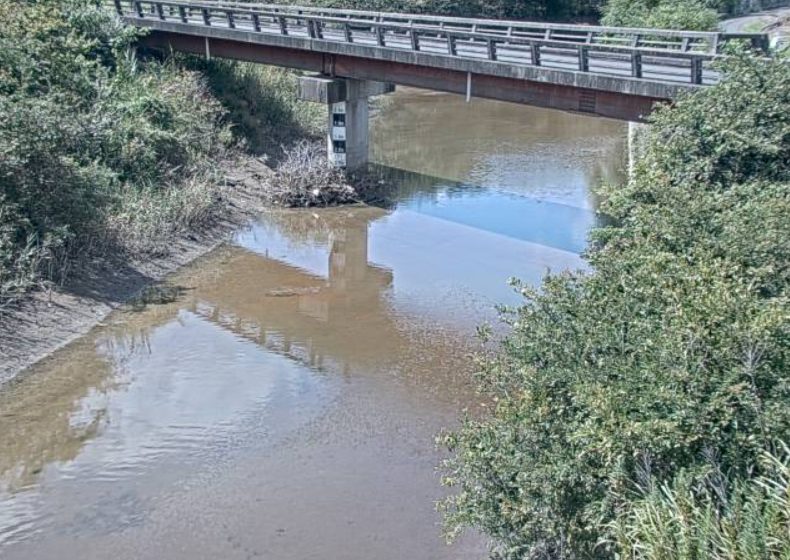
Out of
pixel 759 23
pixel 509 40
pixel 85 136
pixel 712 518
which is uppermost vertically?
pixel 509 40

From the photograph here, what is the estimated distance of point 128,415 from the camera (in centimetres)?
1326

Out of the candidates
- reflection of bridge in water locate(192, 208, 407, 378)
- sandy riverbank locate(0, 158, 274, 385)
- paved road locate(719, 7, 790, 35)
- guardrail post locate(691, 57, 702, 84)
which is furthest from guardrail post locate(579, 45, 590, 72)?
paved road locate(719, 7, 790, 35)

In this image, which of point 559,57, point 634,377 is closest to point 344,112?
point 559,57

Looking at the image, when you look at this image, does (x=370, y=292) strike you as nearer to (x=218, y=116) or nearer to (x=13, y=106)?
(x=13, y=106)

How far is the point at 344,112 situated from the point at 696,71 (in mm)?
11094

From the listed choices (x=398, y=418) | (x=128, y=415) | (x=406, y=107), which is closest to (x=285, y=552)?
(x=398, y=418)

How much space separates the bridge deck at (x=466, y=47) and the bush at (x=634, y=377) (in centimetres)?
591

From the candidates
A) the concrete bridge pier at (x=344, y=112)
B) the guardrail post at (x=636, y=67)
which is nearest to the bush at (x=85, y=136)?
the concrete bridge pier at (x=344, y=112)

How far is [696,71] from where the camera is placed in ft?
57.3

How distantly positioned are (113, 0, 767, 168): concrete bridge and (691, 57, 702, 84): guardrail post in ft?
0.07

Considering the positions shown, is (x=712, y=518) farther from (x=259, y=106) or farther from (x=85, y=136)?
(x=259, y=106)

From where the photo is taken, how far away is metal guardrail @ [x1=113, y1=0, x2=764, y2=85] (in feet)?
60.4

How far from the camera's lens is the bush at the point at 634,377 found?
6.94 metres

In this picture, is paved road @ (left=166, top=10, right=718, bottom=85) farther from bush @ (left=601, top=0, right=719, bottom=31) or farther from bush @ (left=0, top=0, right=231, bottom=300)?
bush @ (left=601, top=0, right=719, bottom=31)
